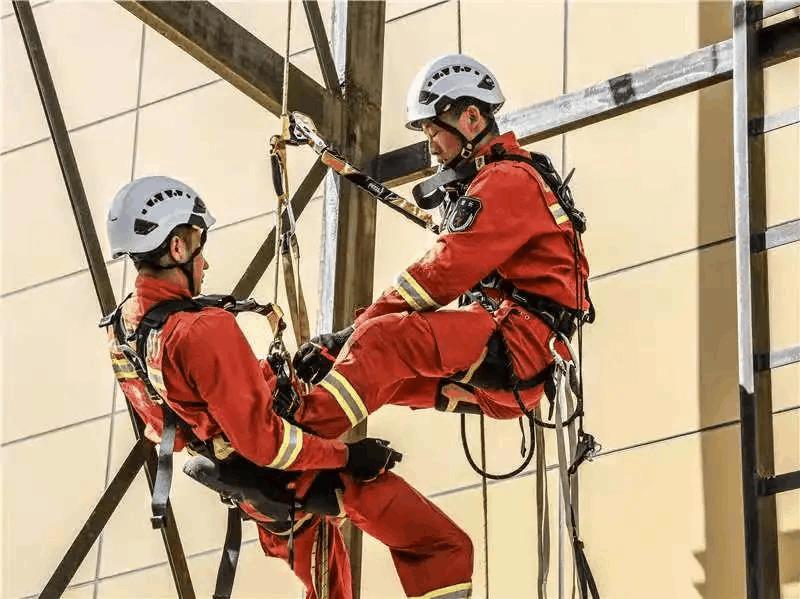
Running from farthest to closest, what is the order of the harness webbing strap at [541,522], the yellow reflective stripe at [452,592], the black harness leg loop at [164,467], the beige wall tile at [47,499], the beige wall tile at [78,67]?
the beige wall tile at [78,67], the beige wall tile at [47,499], the harness webbing strap at [541,522], the yellow reflective stripe at [452,592], the black harness leg loop at [164,467]

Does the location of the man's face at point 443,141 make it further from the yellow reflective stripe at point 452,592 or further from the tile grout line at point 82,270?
the tile grout line at point 82,270

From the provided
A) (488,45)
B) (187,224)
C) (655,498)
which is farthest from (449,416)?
(187,224)

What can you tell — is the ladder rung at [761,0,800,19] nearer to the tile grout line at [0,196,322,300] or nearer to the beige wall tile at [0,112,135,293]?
the tile grout line at [0,196,322,300]

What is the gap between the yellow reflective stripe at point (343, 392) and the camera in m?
5.99

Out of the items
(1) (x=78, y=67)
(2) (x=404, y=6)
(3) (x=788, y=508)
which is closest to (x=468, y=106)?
(3) (x=788, y=508)

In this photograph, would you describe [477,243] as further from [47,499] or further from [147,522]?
[47,499]

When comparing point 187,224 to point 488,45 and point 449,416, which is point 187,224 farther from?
point 488,45

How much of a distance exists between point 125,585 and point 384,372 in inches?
137

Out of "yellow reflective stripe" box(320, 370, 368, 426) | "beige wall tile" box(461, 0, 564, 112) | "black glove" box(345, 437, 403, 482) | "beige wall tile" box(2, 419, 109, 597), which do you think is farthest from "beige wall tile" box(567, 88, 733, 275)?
"beige wall tile" box(2, 419, 109, 597)

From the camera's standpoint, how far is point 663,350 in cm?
767

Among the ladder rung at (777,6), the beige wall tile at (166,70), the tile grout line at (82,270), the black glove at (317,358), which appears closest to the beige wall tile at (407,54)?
the tile grout line at (82,270)

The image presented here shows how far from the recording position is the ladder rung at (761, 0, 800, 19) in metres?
7.29

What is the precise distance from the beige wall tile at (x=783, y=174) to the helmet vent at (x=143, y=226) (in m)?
2.93

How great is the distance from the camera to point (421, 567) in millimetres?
6148
